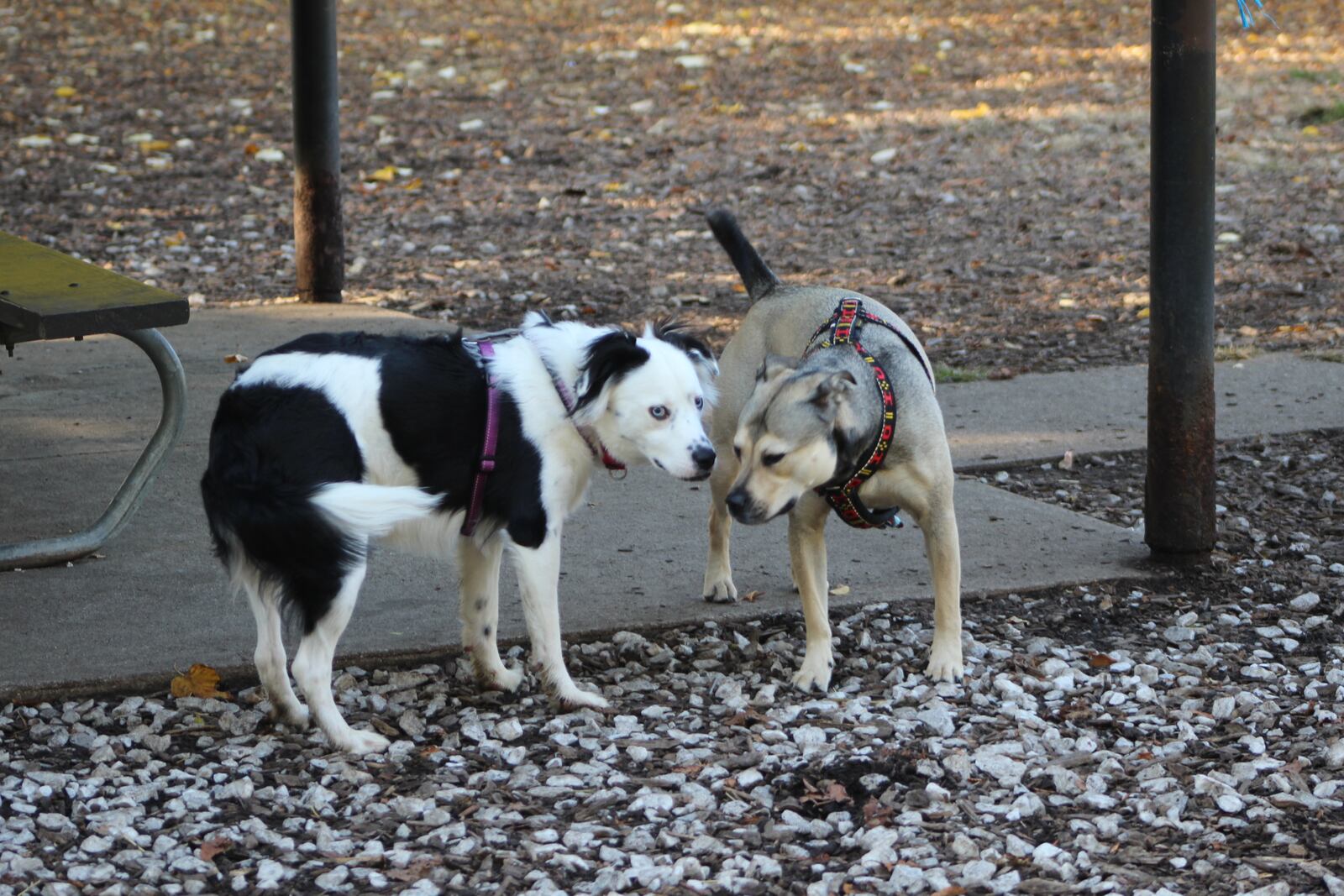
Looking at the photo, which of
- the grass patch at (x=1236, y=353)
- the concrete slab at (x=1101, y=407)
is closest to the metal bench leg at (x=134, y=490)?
the concrete slab at (x=1101, y=407)

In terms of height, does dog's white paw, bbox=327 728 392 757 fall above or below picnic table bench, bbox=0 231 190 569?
below

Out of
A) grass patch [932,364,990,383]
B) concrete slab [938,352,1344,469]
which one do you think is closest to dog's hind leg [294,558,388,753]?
concrete slab [938,352,1344,469]

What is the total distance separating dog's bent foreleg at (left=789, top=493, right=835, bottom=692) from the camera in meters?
4.43

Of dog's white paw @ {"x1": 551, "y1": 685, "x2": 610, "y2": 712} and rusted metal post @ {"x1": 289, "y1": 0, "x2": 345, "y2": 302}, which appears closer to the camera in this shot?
dog's white paw @ {"x1": 551, "y1": 685, "x2": 610, "y2": 712}

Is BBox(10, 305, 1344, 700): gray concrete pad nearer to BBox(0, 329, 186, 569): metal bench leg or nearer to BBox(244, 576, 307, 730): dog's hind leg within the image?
BBox(0, 329, 186, 569): metal bench leg

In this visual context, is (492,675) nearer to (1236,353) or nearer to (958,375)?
(958,375)

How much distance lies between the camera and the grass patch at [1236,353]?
7855mm

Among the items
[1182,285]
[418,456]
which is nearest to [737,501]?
[418,456]

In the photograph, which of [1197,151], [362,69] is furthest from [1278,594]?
[362,69]

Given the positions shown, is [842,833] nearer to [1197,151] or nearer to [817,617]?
[817,617]

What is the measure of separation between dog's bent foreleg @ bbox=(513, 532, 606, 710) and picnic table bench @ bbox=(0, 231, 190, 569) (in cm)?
133

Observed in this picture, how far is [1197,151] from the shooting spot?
500 centimetres

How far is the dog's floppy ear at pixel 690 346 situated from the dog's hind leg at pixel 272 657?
45.3 inches

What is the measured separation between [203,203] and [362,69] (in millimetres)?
4808
